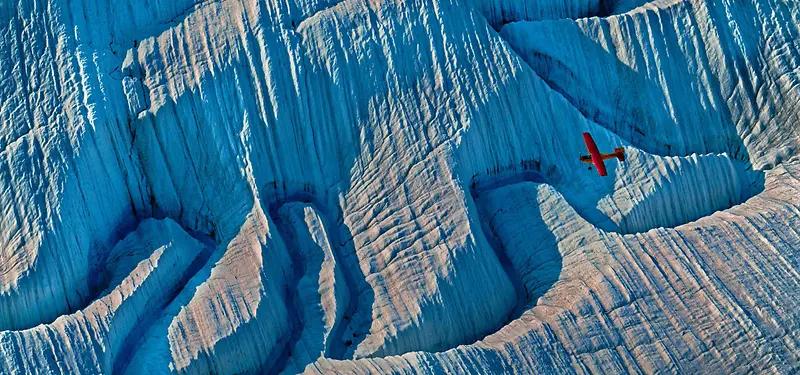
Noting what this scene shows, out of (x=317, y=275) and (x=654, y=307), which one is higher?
(x=317, y=275)

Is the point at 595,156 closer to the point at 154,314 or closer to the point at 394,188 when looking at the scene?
the point at 394,188

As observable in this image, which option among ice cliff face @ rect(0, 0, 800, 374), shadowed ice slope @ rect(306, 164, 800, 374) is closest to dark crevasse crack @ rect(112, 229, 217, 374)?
ice cliff face @ rect(0, 0, 800, 374)

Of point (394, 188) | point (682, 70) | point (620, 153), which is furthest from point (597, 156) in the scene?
point (394, 188)

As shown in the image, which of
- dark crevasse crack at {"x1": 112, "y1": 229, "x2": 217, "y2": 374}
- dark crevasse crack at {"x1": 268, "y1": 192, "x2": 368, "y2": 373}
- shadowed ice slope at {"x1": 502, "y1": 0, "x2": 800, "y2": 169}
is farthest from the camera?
shadowed ice slope at {"x1": 502, "y1": 0, "x2": 800, "y2": 169}

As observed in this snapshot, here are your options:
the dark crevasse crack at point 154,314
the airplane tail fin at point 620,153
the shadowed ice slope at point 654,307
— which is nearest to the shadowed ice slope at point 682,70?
the airplane tail fin at point 620,153

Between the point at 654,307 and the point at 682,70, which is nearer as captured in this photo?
the point at 654,307

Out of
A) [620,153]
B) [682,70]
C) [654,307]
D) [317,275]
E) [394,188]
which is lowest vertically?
[654,307]

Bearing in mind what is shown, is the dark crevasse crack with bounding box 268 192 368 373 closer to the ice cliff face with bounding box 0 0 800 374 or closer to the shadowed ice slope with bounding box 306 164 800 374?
the ice cliff face with bounding box 0 0 800 374

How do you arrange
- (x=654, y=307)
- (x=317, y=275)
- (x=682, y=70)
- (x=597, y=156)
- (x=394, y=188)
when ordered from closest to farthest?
(x=654, y=307) < (x=317, y=275) < (x=394, y=188) < (x=597, y=156) < (x=682, y=70)
